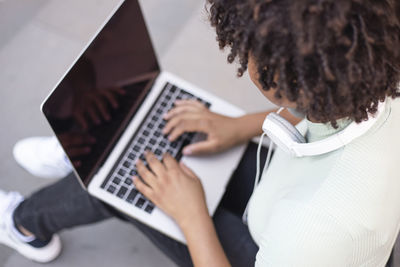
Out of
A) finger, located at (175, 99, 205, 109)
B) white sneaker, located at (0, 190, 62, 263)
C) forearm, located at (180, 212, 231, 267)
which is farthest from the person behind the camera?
white sneaker, located at (0, 190, 62, 263)

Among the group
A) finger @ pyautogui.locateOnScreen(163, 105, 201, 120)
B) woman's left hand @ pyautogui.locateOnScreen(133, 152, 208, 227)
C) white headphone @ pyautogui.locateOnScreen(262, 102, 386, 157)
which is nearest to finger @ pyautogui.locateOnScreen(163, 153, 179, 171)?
woman's left hand @ pyautogui.locateOnScreen(133, 152, 208, 227)

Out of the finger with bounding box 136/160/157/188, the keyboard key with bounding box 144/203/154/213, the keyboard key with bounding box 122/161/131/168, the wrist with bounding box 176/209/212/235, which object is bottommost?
the keyboard key with bounding box 144/203/154/213

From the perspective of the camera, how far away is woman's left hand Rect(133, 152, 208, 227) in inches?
34.6

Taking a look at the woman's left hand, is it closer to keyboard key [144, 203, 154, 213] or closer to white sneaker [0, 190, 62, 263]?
keyboard key [144, 203, 154, 213]

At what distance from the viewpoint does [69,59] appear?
5.21 feet

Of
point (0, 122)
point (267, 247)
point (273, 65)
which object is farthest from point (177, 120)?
point (0, 122)

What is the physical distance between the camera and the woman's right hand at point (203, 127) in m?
0.98

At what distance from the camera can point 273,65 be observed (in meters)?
0.49

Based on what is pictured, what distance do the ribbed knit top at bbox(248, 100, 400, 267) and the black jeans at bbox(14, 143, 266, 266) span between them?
0.27 m

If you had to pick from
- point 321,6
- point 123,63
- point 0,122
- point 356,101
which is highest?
point 321,6

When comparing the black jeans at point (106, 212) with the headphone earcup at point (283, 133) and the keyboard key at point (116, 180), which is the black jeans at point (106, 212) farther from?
the headphone earcup at point (283, 133)

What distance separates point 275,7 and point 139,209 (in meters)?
0.61

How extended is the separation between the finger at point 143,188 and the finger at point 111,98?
17 centimetres

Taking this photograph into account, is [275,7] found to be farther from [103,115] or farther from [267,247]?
[103,115]
